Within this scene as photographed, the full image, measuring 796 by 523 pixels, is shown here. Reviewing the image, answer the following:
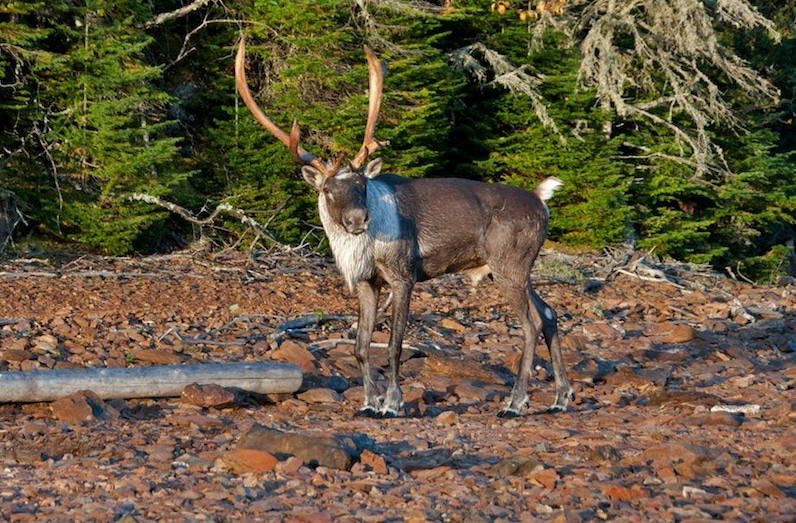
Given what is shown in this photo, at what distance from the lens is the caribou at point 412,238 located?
832 centimetres

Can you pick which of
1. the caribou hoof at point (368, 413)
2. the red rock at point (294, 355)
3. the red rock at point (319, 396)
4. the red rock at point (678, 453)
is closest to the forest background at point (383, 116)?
the red rock at point (294, 355)

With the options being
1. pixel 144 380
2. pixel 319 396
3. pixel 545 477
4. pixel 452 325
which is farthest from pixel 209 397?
pixel 452 325

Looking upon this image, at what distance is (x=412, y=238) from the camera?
861 cm

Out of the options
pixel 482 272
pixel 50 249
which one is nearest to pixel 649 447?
pixel 482 272

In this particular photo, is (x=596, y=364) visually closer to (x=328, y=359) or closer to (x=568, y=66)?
(x=328, y=359)

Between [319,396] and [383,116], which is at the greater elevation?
[383,116]

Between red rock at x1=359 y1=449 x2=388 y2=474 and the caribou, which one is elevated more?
the caribou

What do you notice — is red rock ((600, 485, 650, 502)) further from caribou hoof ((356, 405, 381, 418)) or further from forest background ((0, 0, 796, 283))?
forest background ((0, 0, 796, 283))

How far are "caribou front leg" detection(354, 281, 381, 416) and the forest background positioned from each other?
575cm

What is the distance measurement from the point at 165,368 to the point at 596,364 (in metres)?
4.32

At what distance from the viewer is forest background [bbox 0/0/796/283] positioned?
44.6ft

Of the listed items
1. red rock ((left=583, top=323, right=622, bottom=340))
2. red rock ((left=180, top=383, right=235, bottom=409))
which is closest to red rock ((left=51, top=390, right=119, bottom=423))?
red rock ((left=180, top=383, right=235, bottom=409))

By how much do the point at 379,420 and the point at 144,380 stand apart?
69.6 inches

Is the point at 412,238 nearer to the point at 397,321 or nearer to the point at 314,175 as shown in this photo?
the point at 397,321
